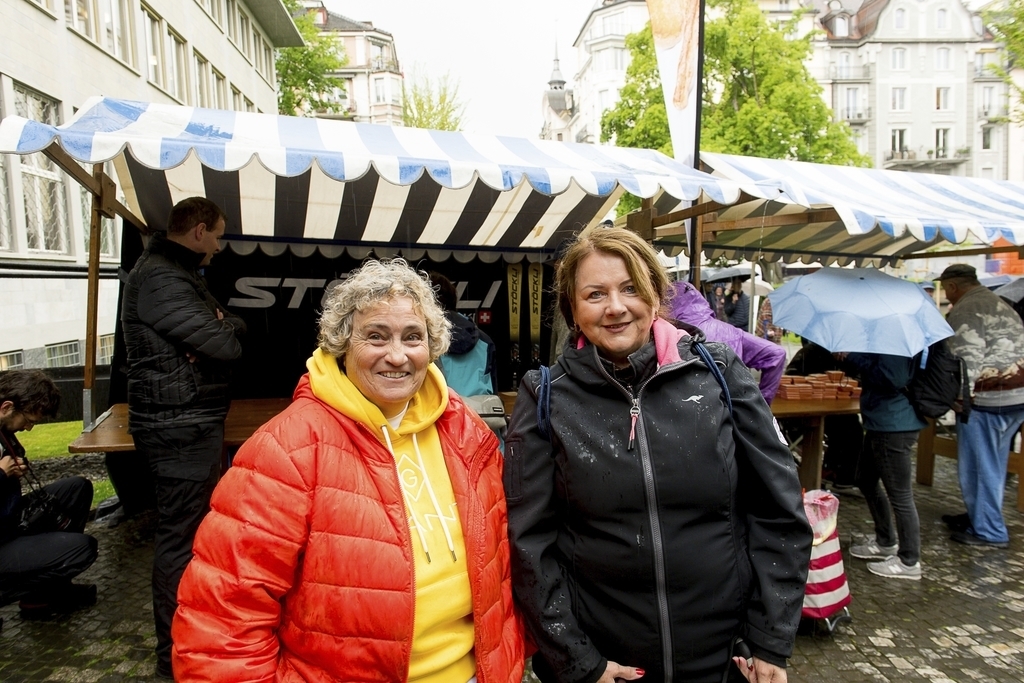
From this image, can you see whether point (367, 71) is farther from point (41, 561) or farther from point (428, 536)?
point (428, 536)

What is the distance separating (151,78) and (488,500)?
16616 millimetres

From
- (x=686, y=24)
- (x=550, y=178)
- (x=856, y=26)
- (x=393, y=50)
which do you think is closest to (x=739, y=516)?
(x=550, y=178)

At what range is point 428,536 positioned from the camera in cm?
149

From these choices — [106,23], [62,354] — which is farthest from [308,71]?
[62,354]

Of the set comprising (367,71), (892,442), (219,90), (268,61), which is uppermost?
(367,71)

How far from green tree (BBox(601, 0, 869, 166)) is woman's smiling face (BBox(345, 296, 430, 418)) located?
19.4m

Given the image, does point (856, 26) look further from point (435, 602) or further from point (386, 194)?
point (435, 602)

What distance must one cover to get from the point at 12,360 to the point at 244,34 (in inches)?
733

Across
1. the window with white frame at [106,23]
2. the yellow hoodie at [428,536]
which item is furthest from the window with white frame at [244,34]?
the yellow hoodie at [428,536]

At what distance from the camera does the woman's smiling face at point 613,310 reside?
157 centimetres

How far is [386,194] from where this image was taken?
4.97 meters

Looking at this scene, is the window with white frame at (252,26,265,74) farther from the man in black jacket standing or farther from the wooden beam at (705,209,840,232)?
the man in black jacket standing

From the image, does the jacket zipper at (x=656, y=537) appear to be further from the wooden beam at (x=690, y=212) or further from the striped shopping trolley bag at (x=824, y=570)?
the wooden beam at (x=690, y=212)

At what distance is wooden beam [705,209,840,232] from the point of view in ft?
13.1
